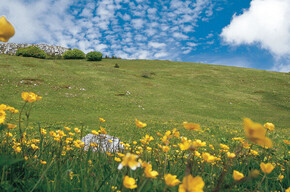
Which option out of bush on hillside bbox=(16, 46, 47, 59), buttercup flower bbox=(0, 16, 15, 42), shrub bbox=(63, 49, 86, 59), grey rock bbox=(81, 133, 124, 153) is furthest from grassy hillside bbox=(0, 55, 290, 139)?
shrub bbox=(63, 49, 86, 59)

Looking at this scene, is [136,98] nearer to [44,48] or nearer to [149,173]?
Result: [149,173]

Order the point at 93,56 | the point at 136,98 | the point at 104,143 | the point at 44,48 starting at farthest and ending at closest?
the point at 44,48 → the point at 93,56 → the point at 136,98 → the point at 104,143

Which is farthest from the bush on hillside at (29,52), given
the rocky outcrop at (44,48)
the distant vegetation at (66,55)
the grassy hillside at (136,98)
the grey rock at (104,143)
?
the grey rock at (104,143)

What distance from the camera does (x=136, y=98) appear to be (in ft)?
80.8

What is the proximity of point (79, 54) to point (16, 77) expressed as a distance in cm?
3070

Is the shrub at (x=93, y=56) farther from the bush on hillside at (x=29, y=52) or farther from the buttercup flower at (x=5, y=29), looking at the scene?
the buttercup flower at (x=5, y=29)


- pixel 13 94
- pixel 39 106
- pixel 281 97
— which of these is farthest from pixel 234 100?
pixel 13 94

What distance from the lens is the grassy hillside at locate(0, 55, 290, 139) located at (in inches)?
659

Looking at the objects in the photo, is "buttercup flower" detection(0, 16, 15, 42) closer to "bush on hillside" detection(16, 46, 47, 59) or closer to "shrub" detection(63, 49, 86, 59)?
"bush on hillside" detection(16, 46, 47, 59)

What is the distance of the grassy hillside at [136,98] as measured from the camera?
659 inches

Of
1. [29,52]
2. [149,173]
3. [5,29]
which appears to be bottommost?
[149,173]

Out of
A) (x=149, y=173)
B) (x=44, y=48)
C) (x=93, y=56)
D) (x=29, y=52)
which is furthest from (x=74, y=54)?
(x=44, y=48)

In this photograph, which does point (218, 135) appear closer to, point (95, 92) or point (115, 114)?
point (115, 114)

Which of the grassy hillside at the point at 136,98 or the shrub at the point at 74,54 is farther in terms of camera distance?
the shrub at the point at 74,54
